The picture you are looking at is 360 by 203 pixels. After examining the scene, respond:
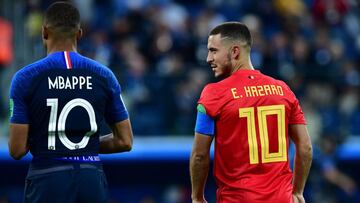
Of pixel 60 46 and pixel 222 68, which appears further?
pixel 222 68

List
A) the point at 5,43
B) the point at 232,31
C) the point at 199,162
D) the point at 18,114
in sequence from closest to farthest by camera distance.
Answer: the point at 18,114, the point at 199,162, the point at 232,31, the point at 5,43

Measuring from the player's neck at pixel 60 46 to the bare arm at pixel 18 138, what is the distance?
0.60 m

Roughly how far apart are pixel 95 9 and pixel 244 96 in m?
12.1

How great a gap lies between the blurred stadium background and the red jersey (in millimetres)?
8793

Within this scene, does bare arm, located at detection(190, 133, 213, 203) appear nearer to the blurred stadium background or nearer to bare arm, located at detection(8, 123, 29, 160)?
bare arm, located at detection(8, 123, 29, 160)

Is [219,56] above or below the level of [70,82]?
above

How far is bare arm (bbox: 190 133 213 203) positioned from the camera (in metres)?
6.84

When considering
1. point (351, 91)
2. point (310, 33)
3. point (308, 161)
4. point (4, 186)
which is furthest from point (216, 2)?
point (308, 161)

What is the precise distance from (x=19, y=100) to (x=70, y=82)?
1.23ft

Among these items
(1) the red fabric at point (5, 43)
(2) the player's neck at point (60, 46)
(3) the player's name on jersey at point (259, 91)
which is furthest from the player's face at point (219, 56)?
(1) the red fabric at point (5, 43)

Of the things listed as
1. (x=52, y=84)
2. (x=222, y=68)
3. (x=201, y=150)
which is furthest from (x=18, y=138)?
(x=222, y=68)

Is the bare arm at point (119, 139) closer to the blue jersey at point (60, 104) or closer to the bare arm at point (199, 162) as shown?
the blue jersey at point (60, 104)

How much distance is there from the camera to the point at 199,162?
6871 mm

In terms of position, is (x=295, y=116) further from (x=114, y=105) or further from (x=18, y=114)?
(x=18, y=114)
